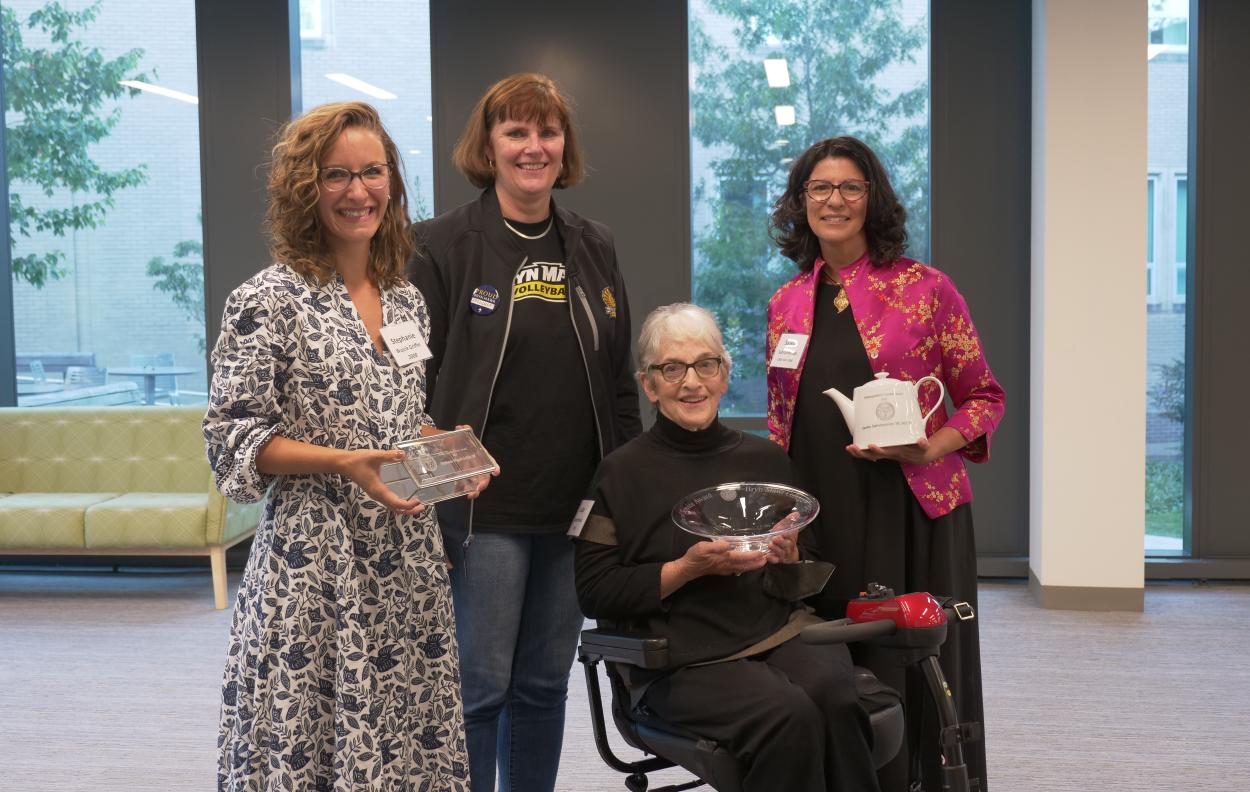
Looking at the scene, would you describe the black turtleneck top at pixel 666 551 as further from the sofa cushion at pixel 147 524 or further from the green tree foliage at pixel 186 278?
the green tree foliage at pixel 186 278

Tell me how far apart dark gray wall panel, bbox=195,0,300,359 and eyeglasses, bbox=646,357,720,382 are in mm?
4181

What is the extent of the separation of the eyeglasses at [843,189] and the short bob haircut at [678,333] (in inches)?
15.5

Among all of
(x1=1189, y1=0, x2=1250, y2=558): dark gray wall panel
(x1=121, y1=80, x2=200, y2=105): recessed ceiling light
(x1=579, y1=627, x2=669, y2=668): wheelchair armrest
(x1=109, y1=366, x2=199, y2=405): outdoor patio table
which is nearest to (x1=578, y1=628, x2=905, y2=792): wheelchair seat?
(x1=579, y1=627, x2=669, y2=668): wheelchair armrest

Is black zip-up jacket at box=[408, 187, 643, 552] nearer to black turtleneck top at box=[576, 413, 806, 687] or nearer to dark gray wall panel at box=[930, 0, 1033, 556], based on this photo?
black turtleneck top at box=[576, 413, 806, 687]

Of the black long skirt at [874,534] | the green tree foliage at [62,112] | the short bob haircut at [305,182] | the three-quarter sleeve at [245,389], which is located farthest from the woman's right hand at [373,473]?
the green tree foliage at [62,112]

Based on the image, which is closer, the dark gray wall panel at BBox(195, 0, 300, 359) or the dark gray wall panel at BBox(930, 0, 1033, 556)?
the dark gray wall panel at BBox(930, 0, 1033, 556)

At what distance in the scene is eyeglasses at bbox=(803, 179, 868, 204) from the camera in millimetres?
2539

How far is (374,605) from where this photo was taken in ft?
6.59

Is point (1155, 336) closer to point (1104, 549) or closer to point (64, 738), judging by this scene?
point (1104, 549)

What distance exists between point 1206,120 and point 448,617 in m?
5.07

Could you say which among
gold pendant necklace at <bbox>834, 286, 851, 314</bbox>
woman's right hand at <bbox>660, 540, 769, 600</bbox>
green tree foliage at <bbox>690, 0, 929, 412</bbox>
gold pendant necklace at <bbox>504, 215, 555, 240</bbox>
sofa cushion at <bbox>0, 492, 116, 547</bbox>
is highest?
green tree foliage at <bbox>690, 0, 929, 412</bbox>

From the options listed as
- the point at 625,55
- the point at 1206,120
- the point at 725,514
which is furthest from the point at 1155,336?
the point at 725,514

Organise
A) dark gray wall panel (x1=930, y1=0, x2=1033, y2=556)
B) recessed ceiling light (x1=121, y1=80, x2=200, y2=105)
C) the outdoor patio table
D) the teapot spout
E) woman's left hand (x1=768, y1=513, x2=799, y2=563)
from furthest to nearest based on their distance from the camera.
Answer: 1. the outdoor patio table
2. recessed ceiling light (x1=121, y1=80, x2=200, y2=105)
3. dark gray wall panel (x1=930, y1=0, x2=1033, y2=556)
4. the teapot spout
5. woman's left hand (x1=768, y1=513, x2=799, y2=563)

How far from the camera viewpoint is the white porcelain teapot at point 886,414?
7.75 feet
